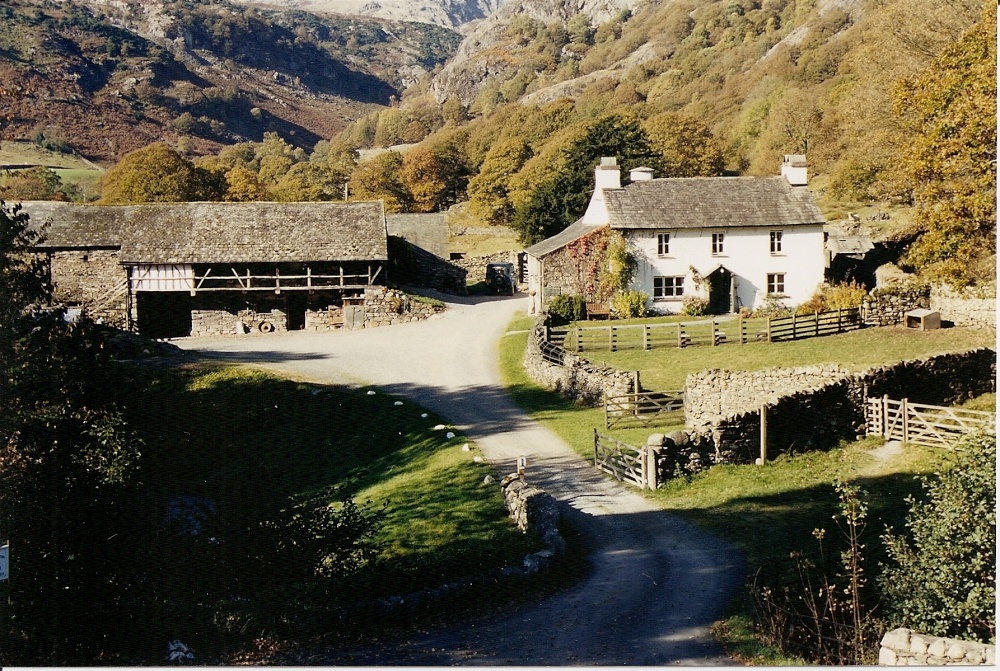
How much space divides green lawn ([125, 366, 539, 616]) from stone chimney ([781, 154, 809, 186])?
24038 mm

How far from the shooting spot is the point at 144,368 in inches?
1085

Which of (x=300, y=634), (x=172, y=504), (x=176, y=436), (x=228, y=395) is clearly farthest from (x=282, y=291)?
(x=300, y=634)

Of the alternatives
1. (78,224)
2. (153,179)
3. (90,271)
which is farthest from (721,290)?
(153,179)

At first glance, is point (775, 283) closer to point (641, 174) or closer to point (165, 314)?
point (641, 174)

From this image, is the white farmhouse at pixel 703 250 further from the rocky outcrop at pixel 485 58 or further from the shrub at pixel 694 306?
the rocky outcrop at pixel 485 58

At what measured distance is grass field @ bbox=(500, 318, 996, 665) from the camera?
44.9 feet

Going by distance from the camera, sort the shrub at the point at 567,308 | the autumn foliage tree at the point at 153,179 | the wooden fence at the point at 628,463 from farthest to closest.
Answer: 1. the autumn foliage tree at the point at 153,179
2. the shrub at the point at 567,308
3. the wooden fence at the point at 628,463

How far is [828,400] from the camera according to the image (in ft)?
66.6

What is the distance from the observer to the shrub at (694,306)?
39.3 meters

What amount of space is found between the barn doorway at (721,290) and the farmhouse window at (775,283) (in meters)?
1.71

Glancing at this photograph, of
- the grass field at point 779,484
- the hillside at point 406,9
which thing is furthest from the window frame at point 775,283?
the hillside at point 406,9

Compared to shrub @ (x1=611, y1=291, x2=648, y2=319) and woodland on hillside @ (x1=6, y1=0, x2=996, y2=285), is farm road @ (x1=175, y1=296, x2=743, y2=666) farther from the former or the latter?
woodland on hillside @ (x1=6, y1=0, x2=996, y2=285)

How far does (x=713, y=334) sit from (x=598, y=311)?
7524 mm

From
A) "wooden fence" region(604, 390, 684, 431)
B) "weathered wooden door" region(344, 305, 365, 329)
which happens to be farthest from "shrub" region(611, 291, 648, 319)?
"wooden fence" region(604, 390, 684, 431)
